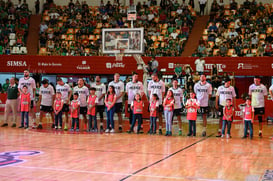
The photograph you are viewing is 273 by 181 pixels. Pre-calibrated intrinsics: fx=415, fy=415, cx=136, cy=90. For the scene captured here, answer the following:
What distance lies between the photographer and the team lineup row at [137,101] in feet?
41.5

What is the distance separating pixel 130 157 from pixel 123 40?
33.7ft

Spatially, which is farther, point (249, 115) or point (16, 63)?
point (16, 63)

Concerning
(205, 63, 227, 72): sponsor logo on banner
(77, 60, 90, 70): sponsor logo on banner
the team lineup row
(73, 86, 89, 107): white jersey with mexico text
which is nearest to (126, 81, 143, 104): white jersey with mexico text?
the team lineup row

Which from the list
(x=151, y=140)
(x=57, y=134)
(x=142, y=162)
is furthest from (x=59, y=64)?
(x=142, y=162)

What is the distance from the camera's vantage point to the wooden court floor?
22.0ft

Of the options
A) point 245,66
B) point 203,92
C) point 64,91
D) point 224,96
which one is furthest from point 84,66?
point 224,96

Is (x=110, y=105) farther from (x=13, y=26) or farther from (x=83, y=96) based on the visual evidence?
A: (x=13, y=26)

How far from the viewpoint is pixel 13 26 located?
28.0 meters

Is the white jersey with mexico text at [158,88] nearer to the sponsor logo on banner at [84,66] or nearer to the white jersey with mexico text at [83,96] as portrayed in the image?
the white jersey with mexico text at [83,96]

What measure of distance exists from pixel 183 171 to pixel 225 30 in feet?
62.3

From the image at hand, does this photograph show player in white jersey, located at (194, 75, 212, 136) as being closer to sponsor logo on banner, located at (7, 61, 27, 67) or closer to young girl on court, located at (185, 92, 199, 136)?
young girl on court, located at (185, 92, 199, 136)

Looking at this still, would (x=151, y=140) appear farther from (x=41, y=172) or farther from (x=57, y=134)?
(x=41, y=172)

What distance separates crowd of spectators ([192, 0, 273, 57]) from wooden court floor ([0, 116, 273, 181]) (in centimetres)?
1122

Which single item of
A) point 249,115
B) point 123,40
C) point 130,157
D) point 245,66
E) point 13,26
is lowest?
point 130,157
